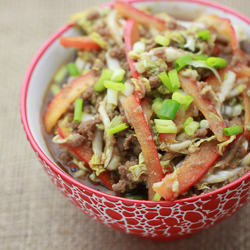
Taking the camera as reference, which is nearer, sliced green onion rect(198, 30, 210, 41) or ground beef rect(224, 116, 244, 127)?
ground beef rect(224, 116, 244, 127)

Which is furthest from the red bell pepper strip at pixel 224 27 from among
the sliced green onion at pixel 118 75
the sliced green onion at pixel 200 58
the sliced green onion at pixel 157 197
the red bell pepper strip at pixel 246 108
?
the sliced green onion at pixel 157 197

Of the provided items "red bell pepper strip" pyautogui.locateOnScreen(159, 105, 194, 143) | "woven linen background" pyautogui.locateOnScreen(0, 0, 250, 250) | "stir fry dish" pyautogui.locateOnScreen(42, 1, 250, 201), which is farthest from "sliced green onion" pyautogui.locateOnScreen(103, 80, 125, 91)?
"woven linen background" pyautogui.locateOnScreen(0, 0, 250, 250)

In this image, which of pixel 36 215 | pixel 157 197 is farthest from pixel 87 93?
pixel 36 215

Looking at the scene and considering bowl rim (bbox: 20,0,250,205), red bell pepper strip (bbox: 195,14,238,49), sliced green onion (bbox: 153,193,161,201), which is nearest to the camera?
bowl rim (bbox: 20,0,250,205)

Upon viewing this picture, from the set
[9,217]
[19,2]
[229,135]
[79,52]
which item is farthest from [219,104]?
[19,2]

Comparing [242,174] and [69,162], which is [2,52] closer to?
[69,162]

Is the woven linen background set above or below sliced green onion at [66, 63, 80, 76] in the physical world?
below

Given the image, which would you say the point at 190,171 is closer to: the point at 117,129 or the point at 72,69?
the point at 117,129

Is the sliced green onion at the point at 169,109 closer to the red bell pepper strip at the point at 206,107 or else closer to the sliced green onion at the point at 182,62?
the red bell pepper strip at the point at 206,107

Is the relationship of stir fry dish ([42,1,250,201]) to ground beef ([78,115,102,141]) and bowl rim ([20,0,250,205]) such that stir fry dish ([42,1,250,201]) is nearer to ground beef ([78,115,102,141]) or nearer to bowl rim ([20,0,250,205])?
ground beef ([78,115,102,141])
